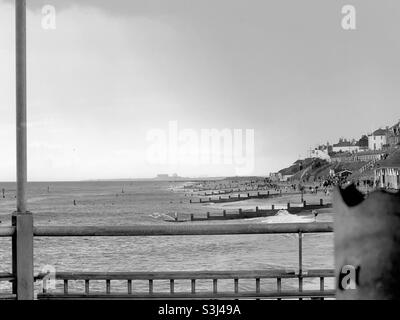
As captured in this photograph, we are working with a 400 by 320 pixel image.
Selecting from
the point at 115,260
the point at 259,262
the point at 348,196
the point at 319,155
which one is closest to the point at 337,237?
the point at 348,196

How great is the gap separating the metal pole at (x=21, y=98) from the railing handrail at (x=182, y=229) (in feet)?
0.99

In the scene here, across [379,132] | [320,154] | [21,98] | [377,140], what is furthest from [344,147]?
[21,98]

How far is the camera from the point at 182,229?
3.60 m

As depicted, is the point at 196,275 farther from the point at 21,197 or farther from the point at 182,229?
the point at 21,197

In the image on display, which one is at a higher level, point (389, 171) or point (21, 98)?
point (21, 98)

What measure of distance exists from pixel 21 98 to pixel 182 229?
1.34 metres

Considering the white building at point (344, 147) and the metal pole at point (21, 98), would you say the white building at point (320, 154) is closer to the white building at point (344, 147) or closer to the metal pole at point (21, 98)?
the white building at point (344, 147)

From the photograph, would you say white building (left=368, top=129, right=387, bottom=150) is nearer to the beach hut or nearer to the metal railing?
the beach hut

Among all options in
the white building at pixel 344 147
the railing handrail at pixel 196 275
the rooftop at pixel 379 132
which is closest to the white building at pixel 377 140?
the rooftop at pixel 379 132

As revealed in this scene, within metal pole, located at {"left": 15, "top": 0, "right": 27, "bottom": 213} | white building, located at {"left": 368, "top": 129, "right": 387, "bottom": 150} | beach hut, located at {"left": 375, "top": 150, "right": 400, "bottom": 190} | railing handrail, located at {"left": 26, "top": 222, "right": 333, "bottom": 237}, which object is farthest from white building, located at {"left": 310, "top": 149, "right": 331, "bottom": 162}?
metal pole, located at {"left": 15, "top": 0, "right": 27, "bottom": 213}

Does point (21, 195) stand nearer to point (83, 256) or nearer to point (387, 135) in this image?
point (387, 135)

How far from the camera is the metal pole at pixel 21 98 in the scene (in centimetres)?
359
